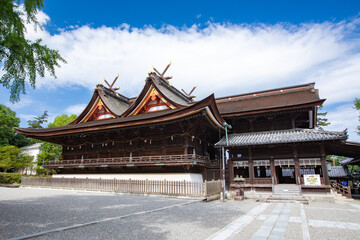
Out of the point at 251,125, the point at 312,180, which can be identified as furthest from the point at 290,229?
the point at 251,125

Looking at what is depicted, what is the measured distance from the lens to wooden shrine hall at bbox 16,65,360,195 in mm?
16594

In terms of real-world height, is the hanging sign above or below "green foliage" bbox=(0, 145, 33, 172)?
below

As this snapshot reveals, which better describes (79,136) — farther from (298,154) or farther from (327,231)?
(327,231)

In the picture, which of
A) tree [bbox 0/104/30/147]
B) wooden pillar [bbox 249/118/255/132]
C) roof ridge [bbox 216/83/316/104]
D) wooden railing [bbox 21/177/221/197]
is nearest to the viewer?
wooden railing [bbox 21/177/221/197]

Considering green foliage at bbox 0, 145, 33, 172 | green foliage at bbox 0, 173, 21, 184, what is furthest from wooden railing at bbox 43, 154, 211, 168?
green foliage at bbox 0, 145, 33, 172

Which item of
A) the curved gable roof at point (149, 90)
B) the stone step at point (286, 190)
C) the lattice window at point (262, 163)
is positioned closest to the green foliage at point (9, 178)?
the curved gable roof at point (149, 90)

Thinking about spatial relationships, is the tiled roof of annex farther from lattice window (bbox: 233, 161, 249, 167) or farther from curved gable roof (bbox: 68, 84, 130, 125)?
curved gable roof (bbox: 68, 84, 130, 125)

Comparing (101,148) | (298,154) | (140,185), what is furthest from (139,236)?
(101,148)

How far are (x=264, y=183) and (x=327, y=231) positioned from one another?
10534 millimetres

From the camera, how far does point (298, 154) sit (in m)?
16.7

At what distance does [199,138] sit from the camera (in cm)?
2084

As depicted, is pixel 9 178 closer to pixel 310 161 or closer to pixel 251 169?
pixel 251 169

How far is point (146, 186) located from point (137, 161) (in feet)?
11.8

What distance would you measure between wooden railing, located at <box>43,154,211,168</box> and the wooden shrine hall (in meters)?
0.08
